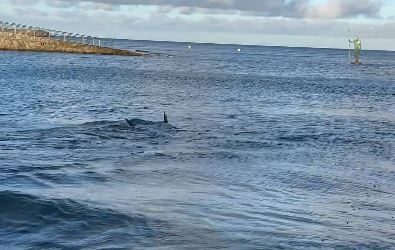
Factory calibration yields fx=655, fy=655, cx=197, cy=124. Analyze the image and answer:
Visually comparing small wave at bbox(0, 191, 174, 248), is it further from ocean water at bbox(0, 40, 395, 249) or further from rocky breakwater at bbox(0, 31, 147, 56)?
rocky breakwater at bbox(0, 31, 147, 56)

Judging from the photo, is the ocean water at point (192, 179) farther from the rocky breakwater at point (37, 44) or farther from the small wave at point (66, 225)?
the rocky breakwater at point (37, 44)

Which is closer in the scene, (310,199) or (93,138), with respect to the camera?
(310,199)

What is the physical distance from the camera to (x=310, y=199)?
1695 centimetres

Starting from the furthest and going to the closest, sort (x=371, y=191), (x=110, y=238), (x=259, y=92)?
(x=259, y=92), (x=371, y=191), (x=110, y=238)

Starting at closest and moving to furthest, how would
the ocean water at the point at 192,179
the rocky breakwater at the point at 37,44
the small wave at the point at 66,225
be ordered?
the small wave at the point at 66,225 → the ocean water at the point at 192,179 → the rocky breakwater at the point at 37,44

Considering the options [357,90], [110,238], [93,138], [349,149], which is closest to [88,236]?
[110,238]

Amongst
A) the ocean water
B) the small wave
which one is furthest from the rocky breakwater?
the small wave

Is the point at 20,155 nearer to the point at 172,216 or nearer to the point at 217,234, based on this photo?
the point at 172,216

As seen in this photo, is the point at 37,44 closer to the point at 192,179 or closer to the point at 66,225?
the point at 192,179

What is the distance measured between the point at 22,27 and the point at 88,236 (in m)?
121


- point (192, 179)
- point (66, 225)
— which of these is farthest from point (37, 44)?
point (66, 225)

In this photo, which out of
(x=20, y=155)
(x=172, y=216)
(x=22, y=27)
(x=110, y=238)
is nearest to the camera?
(x=110, y=238)

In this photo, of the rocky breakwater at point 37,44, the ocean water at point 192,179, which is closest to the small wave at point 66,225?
the ocean water at point 192,179

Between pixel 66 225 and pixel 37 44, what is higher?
pixel 37 44
